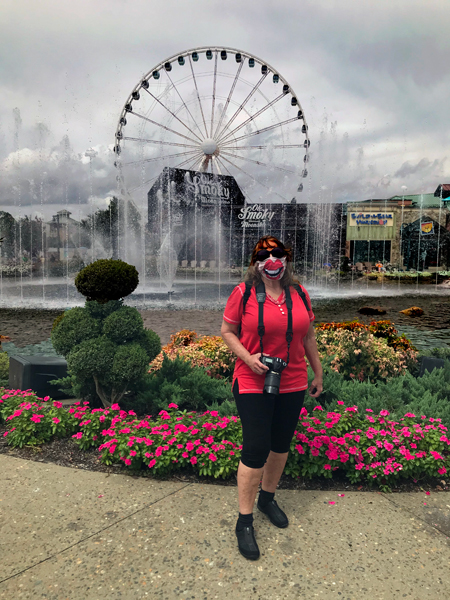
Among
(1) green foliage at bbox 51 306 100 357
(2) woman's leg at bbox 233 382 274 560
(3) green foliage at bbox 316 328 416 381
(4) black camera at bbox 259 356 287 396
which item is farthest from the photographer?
(3) green foliage at bbox 316 328 416 381

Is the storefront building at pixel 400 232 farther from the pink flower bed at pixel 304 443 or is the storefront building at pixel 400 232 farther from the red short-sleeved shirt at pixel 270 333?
the red short-sleeved shirt at pixel 270 333

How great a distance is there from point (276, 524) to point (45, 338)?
25.2 feet

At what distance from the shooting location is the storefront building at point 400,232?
42938 millimetres

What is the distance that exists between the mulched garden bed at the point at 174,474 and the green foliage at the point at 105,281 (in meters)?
1.33

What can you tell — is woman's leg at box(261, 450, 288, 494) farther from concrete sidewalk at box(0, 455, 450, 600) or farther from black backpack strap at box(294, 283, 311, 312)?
black backpack strap at box(294, 283, 311, 312)

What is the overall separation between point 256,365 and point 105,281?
7.11 ft

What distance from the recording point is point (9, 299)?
57.9 feet

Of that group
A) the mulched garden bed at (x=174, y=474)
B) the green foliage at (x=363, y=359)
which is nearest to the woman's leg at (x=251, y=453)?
the mulched garden bed at (x=174, y=474)

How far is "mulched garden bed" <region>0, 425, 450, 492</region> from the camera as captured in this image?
3.24m

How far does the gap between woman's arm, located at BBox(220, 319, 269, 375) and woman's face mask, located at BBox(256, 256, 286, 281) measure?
1.12 feet

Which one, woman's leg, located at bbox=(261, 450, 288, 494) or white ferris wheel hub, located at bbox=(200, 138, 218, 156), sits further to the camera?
white ferris wheel hub, located at bbox=(200, 138, 218, 156)

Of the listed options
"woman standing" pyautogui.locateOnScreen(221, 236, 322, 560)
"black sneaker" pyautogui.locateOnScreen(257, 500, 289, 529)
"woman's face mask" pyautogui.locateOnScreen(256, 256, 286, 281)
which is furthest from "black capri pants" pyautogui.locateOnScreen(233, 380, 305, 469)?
"woman's face mask" pyautogui.locateOnScreen(256, 256, 286, 281)

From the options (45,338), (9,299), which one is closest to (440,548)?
(45,338)

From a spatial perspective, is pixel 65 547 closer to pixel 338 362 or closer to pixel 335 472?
pixel 335 472
